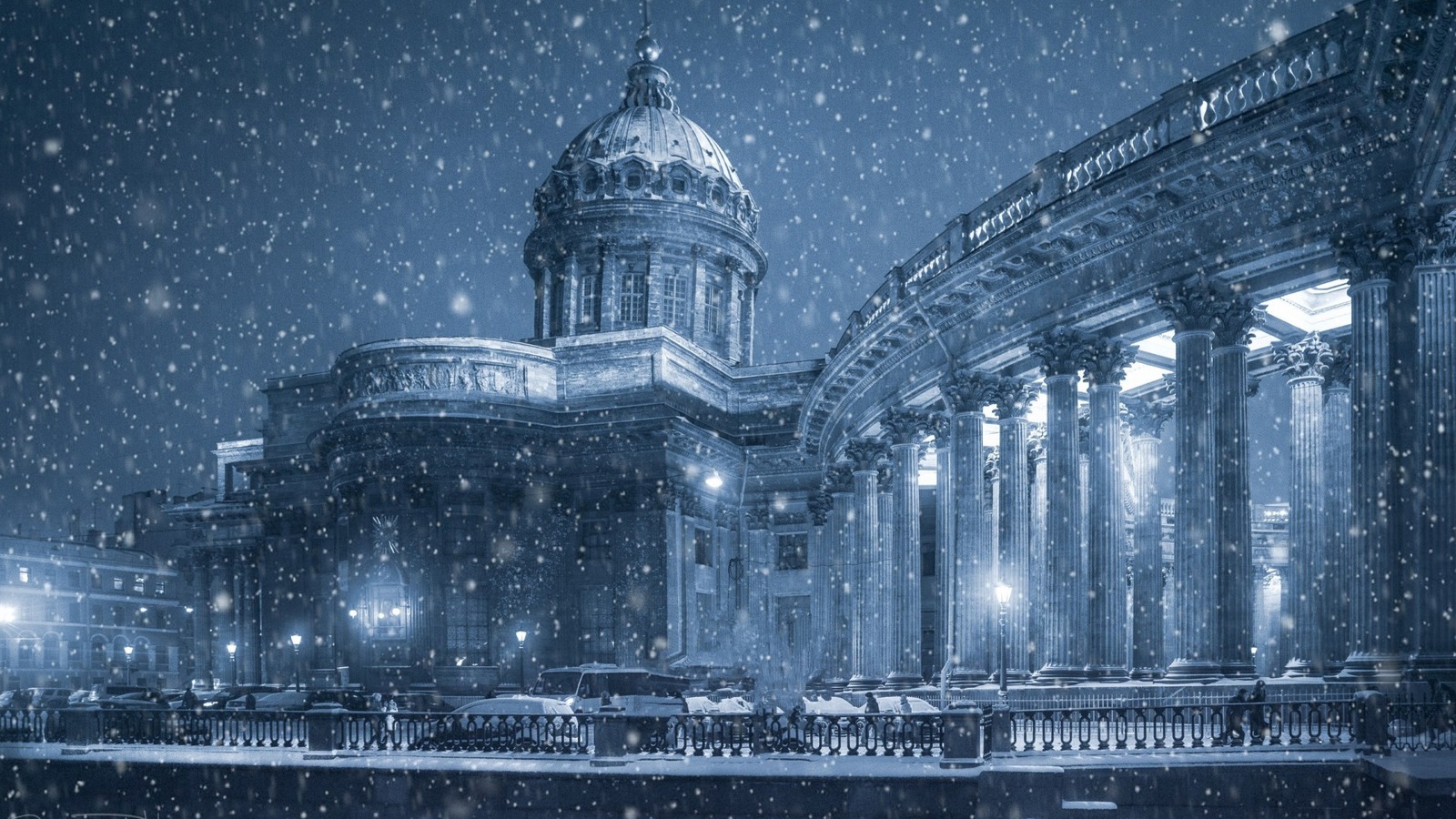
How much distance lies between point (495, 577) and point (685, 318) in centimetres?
1676

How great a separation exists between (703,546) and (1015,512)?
2440 centimetres

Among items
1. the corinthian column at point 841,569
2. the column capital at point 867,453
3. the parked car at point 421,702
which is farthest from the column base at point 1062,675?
the parked car at point 421,702

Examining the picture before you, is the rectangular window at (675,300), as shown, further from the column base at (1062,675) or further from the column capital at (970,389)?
the column base at (1062,675)

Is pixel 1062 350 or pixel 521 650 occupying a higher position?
pixel 1062 350

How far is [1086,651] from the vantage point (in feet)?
83.0

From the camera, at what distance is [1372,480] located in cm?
1980

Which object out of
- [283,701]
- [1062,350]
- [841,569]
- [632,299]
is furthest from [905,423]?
[632,299]

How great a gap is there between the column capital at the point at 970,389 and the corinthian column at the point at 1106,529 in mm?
3836

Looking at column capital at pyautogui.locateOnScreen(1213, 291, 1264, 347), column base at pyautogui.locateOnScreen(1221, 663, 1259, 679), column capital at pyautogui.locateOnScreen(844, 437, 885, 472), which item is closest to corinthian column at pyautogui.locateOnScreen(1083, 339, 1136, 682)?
column base at pyautogui.locateOnScreen(1221, 663, 1259, 679)

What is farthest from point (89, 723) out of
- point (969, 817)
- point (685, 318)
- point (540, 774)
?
point (685, 318)

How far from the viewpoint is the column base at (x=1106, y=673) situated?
24781 millimetres

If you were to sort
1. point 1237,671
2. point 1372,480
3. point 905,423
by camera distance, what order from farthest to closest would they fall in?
point 905,423
point 1237,671
point 1372,480

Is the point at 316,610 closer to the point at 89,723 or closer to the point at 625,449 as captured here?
the point at 625,449

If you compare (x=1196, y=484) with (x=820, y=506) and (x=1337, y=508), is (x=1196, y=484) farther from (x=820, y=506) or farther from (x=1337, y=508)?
(x=820, y=506)
